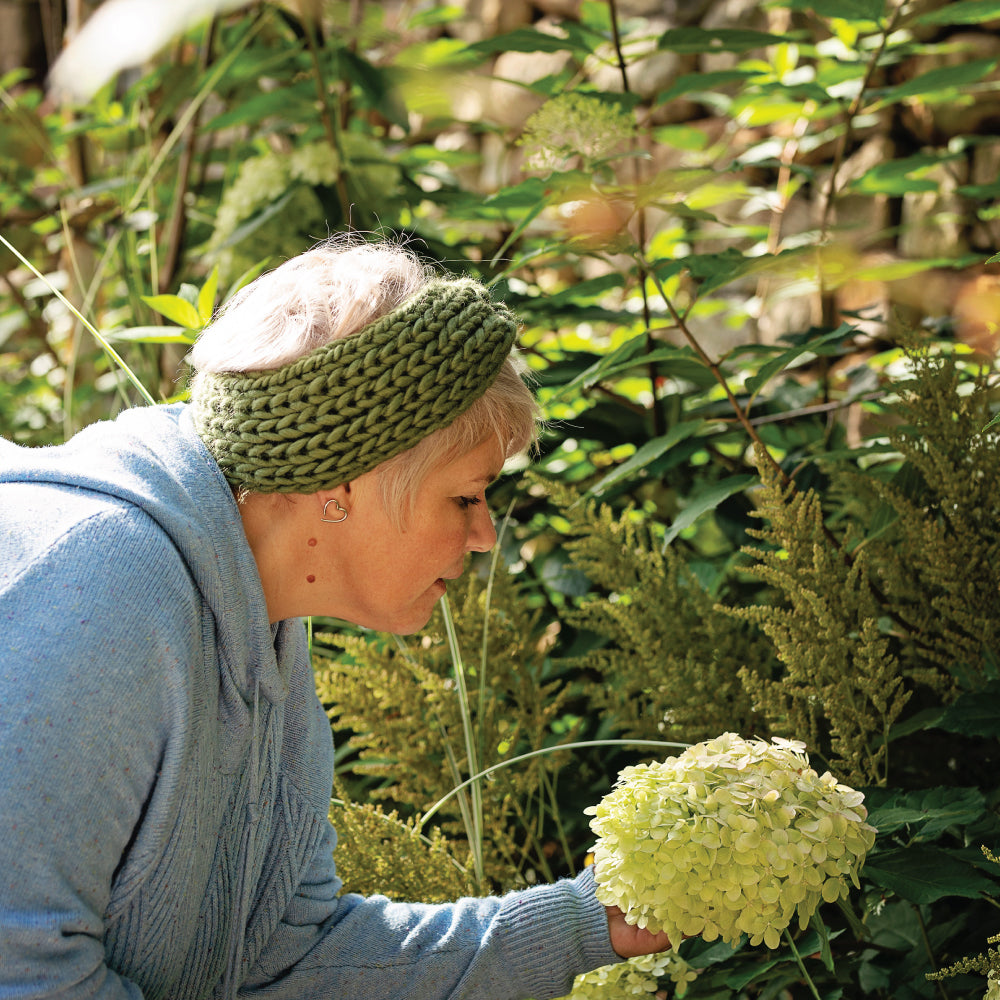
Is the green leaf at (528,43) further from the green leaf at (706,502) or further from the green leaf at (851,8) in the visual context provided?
the green leaf at (706,502)

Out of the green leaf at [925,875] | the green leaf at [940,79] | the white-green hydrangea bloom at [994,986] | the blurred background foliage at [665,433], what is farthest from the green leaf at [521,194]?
the white-green hydrangea bloom at [994,986]

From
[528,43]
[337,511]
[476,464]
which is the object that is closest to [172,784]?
[337,511]

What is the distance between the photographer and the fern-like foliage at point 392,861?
1.11 metres

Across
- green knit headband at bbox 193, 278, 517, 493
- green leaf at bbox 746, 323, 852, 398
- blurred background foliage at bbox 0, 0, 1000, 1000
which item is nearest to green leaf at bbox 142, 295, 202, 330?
blurred background foliage at bbox 0, 0, 1000, 1000

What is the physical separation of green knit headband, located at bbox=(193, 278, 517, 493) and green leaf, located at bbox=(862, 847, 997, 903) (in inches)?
21.5

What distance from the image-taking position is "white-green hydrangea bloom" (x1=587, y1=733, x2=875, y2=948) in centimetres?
75

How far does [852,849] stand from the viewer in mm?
773

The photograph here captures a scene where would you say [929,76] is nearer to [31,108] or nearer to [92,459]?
[92,459]

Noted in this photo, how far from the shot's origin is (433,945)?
105 cm

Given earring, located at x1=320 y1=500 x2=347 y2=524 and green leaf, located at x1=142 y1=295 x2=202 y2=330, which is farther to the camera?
green leaf, located at x1=142 y1=295 x2=202 y2=330

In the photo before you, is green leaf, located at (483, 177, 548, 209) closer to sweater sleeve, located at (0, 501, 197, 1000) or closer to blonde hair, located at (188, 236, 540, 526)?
blonde hair, located at (188, 236, 540, 526)

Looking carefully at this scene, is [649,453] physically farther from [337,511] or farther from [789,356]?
[337,511]

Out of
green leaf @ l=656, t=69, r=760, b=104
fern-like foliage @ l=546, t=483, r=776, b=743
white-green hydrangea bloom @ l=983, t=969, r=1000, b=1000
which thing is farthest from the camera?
green leaf @ l=656, t=69, r=760, b=104

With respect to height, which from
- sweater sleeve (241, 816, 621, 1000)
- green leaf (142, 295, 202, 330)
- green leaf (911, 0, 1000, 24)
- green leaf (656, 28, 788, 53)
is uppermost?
green leaf (911, 0, 1000, 24)
